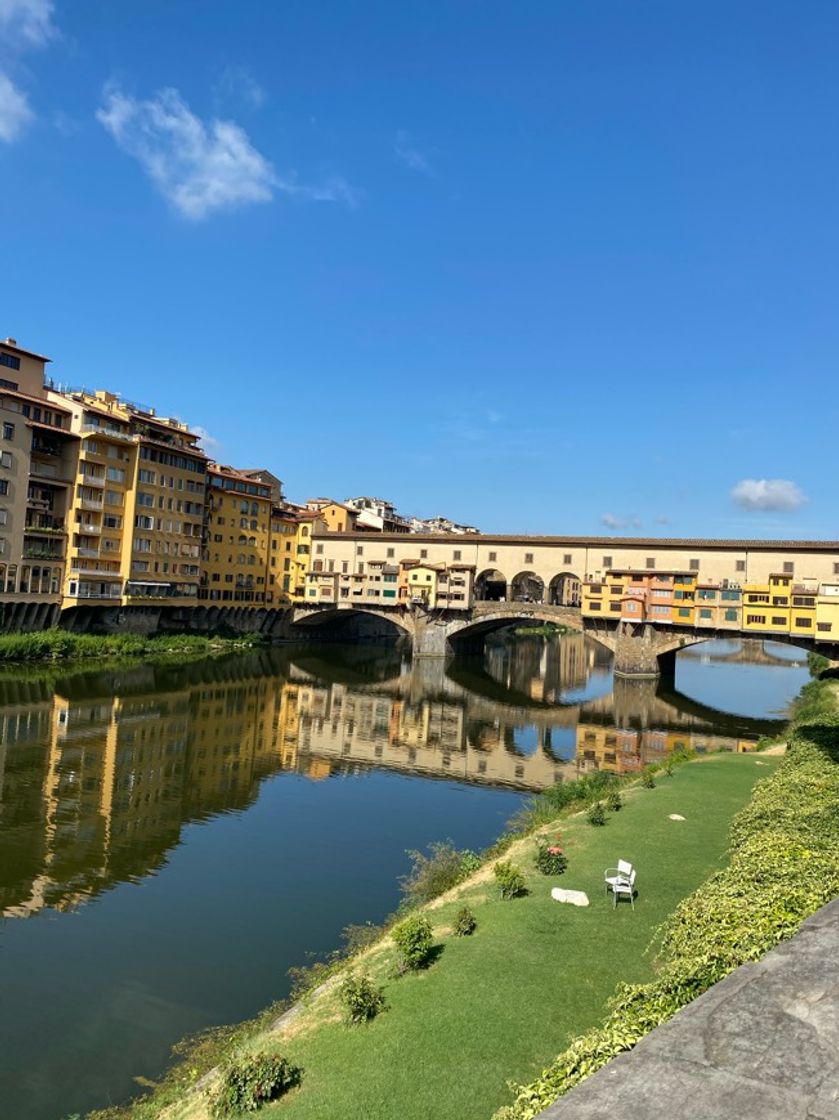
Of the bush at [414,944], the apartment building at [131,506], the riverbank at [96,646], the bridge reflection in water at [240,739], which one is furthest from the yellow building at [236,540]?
the bush at [414,944]

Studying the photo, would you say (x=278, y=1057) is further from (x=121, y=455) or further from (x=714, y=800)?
(x=121, y=455)

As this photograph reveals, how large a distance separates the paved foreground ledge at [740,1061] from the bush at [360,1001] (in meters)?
7.57

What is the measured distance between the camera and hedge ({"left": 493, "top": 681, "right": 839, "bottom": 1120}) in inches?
256

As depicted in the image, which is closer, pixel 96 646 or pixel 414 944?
pixel 414 944

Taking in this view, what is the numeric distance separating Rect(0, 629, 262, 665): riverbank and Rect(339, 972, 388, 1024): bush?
1961 inches

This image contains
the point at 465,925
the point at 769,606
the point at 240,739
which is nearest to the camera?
the point at 465,925

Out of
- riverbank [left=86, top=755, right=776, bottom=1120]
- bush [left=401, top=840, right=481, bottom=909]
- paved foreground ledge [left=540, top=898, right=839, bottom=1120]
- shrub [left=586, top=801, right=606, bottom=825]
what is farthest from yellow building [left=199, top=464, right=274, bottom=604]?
paved foreground ledge [left=540, top=898, right=839, bottom=1120]

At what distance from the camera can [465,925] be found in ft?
45.3

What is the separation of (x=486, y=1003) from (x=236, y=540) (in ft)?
249

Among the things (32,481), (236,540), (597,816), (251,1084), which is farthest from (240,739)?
(236,540)

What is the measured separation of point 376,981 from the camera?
12633 mm

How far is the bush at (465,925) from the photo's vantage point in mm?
13789

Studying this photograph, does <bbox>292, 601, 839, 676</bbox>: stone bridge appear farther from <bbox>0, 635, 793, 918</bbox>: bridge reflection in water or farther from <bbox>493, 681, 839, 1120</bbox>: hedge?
<bbox>493, 681, 839, 1120</bbox>: hedge

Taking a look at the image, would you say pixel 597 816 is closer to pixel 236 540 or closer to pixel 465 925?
pixel 465 925
